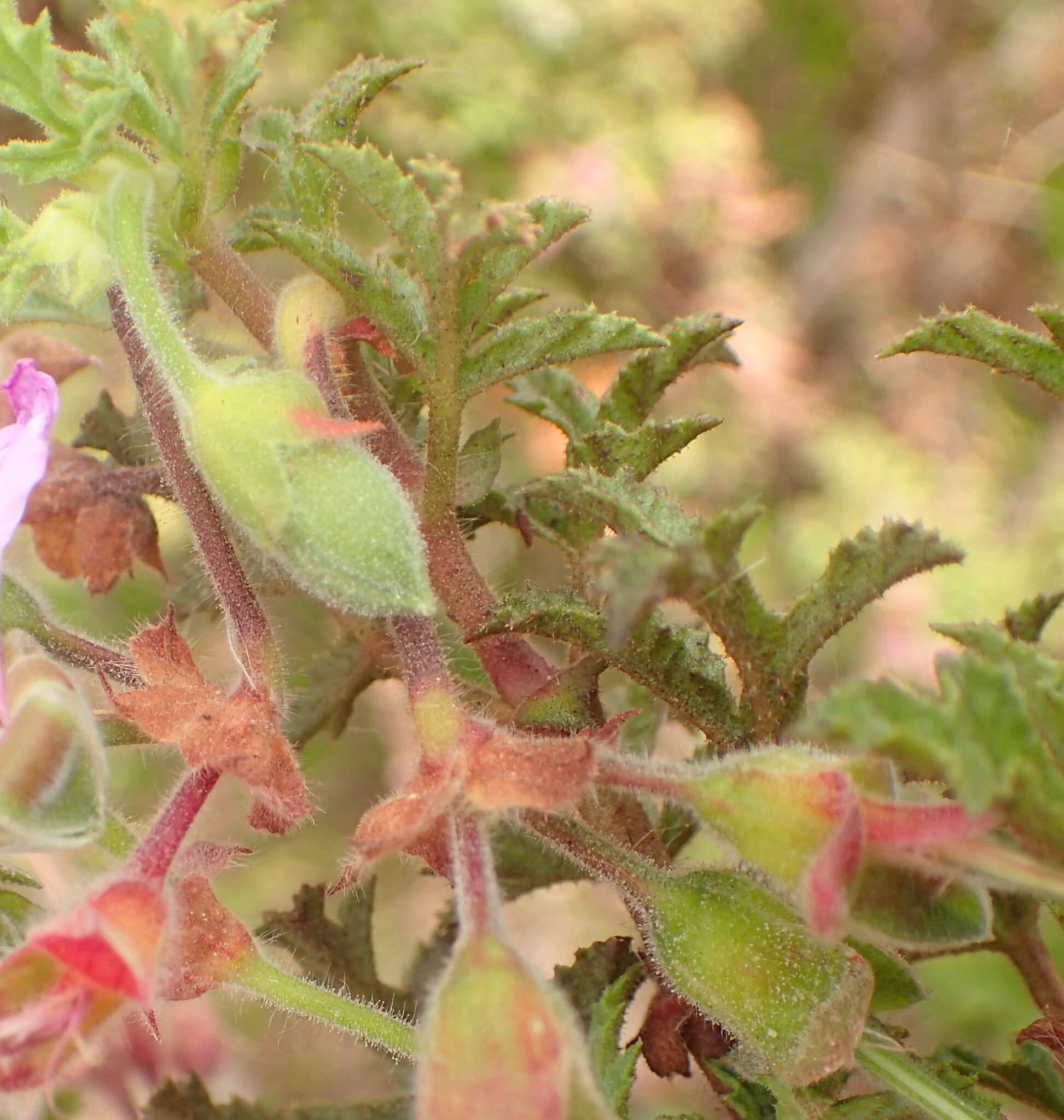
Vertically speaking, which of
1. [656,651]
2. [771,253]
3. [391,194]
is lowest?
[771,253]

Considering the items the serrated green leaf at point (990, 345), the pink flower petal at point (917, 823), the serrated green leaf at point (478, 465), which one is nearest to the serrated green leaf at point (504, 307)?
the serrated green leaf at point (478, 465)

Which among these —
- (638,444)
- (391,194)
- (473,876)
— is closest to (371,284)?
(391,194)

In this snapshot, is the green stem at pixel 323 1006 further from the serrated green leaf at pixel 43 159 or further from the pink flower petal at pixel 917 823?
the serrated green leaf at pixel 43 159

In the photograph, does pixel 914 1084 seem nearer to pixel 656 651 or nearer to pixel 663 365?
pixel 656 651

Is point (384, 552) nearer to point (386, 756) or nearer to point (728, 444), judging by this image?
point (386, 756)

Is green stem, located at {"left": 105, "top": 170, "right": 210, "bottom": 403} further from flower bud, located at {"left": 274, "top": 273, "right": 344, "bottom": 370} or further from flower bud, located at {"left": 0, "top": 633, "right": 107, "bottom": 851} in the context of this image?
flower bud, located at {"left": 0, "top": 633, "right": 107, "bottom": 851}

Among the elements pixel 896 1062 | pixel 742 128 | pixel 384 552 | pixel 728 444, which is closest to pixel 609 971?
pixel 896 1062
